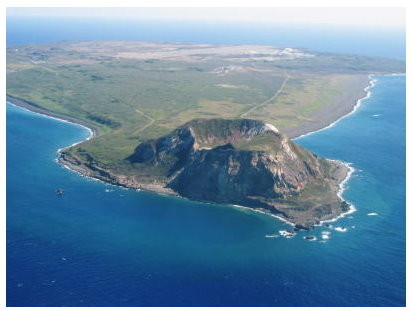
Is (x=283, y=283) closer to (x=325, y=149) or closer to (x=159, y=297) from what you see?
(x=159, y=297)

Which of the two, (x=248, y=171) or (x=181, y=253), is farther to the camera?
(x=248, y=171)

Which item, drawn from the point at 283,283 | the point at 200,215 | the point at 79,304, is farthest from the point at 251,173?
the point at 79,304

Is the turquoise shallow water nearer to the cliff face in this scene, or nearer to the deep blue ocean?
the deep blue ocean

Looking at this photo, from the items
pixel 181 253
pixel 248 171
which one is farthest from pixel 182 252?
pixel 248 171

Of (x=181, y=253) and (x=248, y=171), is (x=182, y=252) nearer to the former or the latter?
(x=181, y=253)

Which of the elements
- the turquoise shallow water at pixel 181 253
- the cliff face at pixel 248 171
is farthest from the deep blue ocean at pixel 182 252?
the cliff face at pixel 248 171

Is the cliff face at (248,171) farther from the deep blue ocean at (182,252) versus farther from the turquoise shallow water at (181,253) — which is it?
the turquoise shallow water at (181,253)
